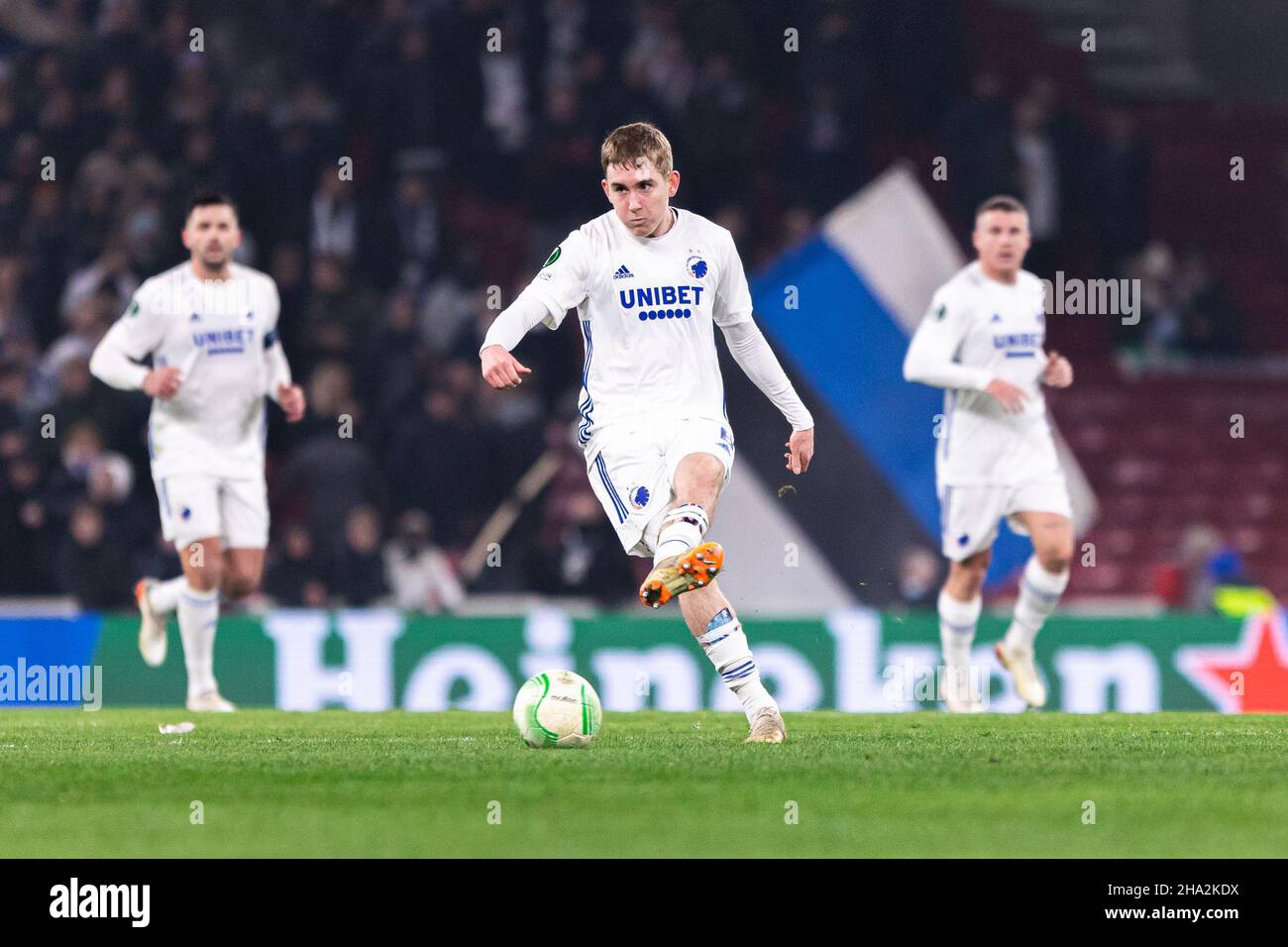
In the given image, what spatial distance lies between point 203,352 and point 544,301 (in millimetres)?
4238

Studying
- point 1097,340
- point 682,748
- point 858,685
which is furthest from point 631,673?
point 1097,340

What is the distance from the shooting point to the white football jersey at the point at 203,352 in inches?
450

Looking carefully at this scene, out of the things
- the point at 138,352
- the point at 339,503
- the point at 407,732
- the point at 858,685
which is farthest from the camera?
the point at 339,503

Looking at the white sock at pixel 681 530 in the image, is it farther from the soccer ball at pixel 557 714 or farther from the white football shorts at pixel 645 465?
the soccer ball at pixel 557 714

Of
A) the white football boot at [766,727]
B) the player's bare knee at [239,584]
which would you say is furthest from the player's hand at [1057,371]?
the player's bare knee at [239,584]

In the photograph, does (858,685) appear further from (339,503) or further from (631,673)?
(339,503)

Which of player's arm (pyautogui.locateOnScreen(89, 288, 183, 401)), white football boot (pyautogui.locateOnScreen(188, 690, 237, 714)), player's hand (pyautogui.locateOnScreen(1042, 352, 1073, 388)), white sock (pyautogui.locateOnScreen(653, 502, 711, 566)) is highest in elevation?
player's arm (pyautogui.locateOnScreen(89, 288, 183, 401))

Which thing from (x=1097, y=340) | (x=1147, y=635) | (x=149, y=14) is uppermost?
(x=149, y=14)

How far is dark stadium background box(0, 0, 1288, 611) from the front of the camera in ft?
51.4

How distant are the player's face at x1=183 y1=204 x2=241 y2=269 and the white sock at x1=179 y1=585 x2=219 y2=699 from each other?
1784 millimetres

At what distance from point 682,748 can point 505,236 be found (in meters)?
11.5

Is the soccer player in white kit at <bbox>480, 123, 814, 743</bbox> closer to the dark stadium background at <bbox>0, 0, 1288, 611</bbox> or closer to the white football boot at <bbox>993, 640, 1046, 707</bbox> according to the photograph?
the white football boot at <bbox>993, 640, 1046, 707</bbox>

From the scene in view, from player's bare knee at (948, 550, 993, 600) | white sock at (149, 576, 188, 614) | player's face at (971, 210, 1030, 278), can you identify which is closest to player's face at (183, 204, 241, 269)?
white sock at (149, 576, 188, 614)

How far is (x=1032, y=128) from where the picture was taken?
1798 cm
